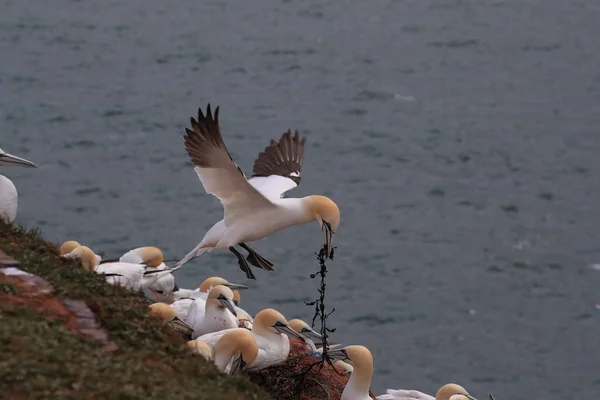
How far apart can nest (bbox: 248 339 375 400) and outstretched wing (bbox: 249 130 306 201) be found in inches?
66.6

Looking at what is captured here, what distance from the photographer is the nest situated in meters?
10.1

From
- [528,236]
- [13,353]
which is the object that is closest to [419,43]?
[528,236]

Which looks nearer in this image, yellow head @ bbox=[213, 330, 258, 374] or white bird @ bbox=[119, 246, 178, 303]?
yellow head @ bbox=[213, 330, 258, 374]

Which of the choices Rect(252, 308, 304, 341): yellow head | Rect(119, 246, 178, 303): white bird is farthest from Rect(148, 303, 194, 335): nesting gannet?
Rect(119, 246, 178, 303): white bird

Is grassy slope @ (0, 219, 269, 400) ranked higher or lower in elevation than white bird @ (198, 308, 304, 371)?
higher

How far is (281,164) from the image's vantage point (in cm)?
1234

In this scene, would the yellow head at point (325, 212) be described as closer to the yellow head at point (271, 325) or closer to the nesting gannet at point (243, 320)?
the yellow head at point (271, 325)

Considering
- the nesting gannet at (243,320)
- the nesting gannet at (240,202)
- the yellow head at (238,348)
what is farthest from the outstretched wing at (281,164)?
the yellow head at (238,348)

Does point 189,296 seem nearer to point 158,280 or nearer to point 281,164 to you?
point 158,280

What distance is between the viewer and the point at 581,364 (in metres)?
18.5

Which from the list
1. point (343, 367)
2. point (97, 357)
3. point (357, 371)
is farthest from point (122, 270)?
point (97, 357)

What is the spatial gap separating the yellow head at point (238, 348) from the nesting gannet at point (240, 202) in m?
0.91

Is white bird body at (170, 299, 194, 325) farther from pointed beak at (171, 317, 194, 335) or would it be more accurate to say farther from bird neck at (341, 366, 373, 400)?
bird neck at (341, 366, 373, 400)

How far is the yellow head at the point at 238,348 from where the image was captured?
9.61 m
